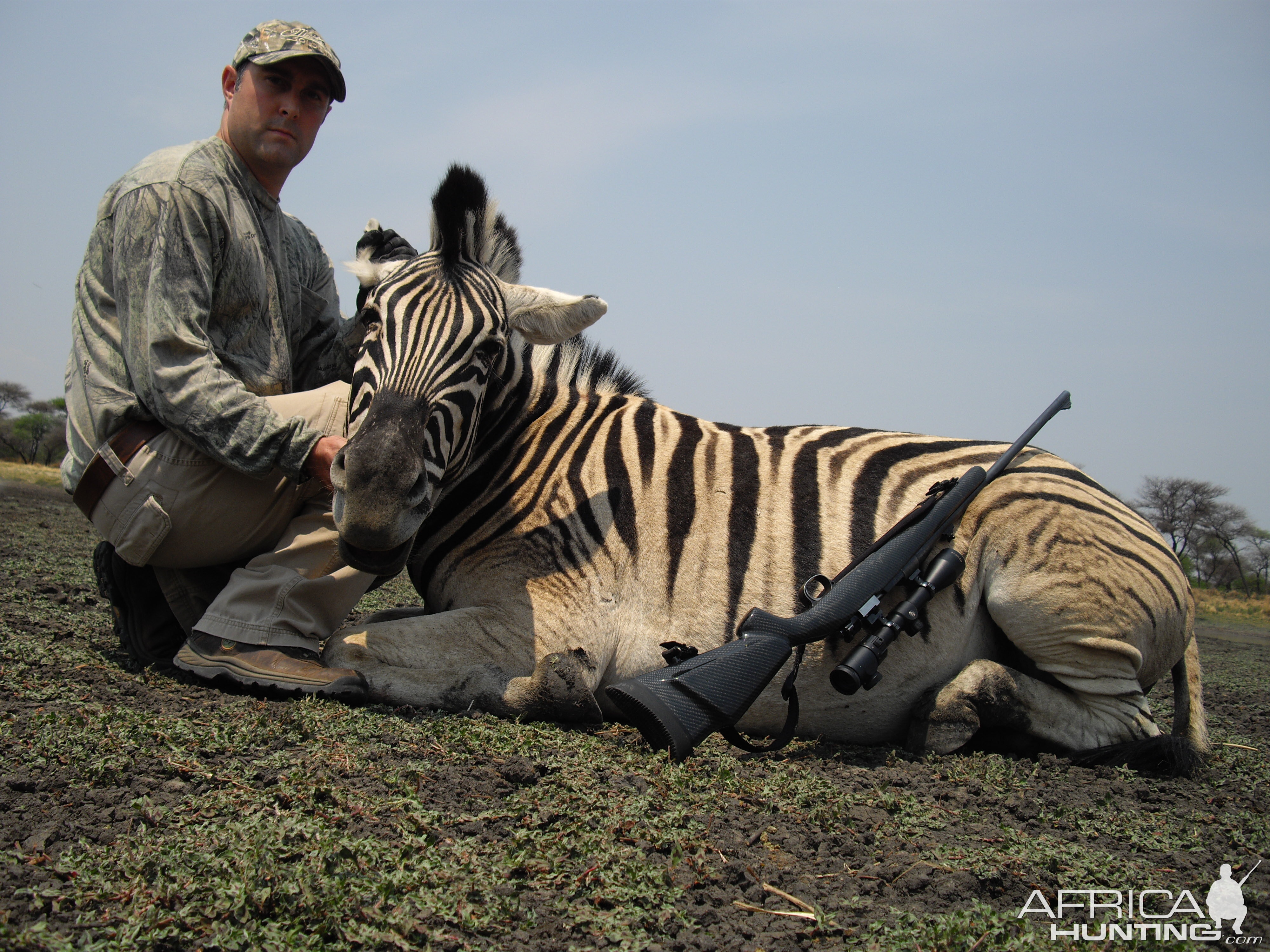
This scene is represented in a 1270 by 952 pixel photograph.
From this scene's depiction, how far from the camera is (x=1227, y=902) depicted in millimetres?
2189

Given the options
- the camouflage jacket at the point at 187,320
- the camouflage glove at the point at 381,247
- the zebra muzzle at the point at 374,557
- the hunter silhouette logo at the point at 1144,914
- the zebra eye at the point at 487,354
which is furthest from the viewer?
the camouflage glove at the point at 381,247

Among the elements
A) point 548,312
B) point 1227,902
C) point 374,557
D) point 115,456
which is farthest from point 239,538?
point 1227,902

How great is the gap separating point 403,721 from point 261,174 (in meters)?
2.81

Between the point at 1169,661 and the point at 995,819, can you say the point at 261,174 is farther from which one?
the point at 1169,661

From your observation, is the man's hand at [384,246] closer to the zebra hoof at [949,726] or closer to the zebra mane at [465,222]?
the zebra mane at [465,222]

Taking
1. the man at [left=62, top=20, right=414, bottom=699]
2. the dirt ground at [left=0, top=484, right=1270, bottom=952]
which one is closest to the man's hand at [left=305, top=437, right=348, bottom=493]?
the man at [left=62, top=20, right=414, bottom=699]

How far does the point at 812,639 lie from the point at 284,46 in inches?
144

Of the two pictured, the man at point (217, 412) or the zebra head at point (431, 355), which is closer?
the zebra head at point (431, 355)

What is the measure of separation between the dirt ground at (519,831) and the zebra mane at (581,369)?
1.93 m

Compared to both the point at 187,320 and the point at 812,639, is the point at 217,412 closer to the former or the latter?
the point at 187,320

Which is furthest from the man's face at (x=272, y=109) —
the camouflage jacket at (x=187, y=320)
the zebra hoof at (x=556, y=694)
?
the zebra hoof at (x=556, y=694)

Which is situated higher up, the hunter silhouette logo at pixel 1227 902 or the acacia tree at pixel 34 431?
the hunter silhouette logo at pixel 1227 902

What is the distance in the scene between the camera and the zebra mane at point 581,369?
4.42 metres

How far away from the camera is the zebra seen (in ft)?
11.3
